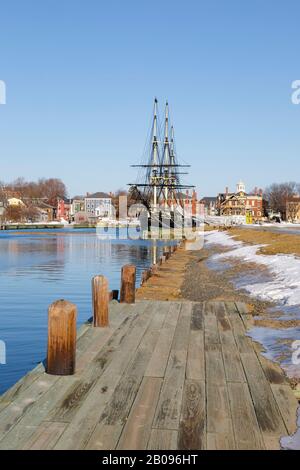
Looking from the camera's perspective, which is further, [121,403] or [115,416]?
[121,403]

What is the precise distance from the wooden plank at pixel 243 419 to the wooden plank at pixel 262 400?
7cm

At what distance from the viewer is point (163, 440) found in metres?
4.45

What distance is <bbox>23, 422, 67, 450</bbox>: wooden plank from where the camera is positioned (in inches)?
171

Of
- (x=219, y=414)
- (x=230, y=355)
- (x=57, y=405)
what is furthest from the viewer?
(x=230, y=355)

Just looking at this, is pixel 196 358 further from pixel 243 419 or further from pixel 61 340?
pixel 243 419

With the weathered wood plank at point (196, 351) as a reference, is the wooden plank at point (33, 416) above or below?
above

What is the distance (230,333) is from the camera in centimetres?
892

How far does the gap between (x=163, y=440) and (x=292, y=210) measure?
148 m

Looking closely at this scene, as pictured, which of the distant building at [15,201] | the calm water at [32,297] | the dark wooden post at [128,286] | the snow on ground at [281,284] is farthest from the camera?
the distant building at [15,201]

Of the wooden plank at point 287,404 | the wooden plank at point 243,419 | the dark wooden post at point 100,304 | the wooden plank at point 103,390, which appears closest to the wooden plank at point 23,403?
the wooden plank at point 103,390

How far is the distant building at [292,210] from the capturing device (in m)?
146

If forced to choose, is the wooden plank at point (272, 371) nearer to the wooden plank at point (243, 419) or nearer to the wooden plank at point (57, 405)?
the wooden plank at point (243, 419)

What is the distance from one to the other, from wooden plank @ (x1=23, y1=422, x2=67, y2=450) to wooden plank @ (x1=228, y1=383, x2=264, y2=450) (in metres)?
1.67

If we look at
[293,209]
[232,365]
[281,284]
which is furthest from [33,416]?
[293,209]
